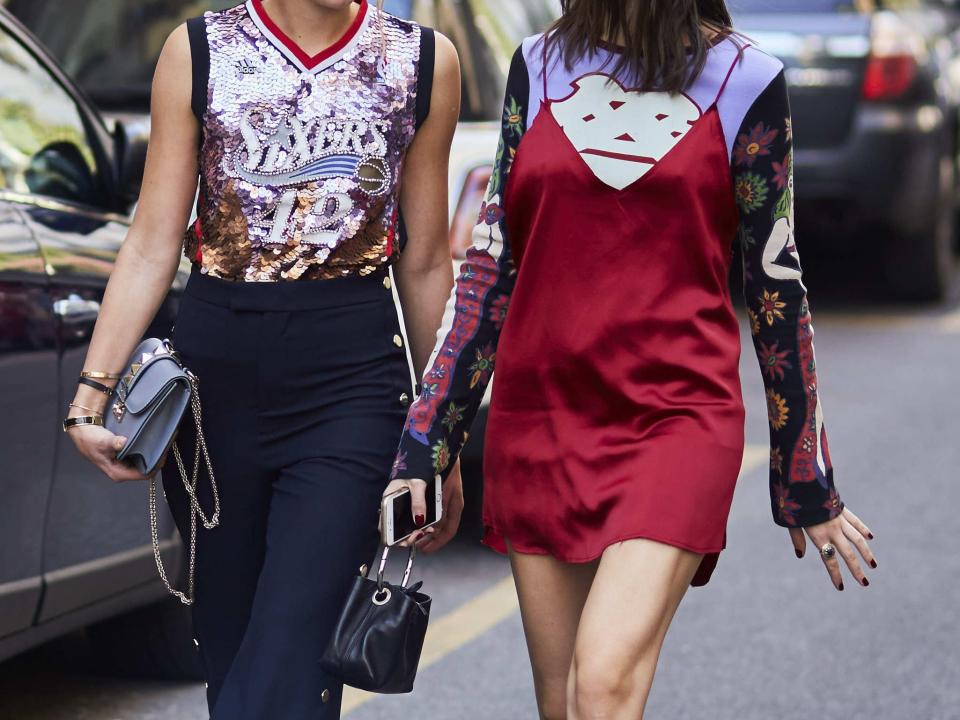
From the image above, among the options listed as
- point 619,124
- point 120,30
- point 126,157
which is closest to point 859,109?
point 120,30

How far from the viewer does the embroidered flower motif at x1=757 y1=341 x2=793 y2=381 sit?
2.88 metres

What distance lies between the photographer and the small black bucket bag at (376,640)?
282 cm

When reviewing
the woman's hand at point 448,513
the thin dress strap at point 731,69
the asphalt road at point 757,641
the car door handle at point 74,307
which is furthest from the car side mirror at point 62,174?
the thin dress strap at point 731,69

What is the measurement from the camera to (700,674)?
15.6ft

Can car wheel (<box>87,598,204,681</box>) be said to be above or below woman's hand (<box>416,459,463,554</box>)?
below

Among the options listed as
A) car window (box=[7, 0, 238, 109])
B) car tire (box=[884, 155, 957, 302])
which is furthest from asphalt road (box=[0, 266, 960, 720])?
car tire (box=[884, 155, 957, 302])

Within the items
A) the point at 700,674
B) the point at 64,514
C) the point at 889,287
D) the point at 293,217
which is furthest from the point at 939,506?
the point at 889,287

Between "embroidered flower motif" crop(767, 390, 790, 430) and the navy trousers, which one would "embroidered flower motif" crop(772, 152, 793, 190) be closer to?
"embroidered flower motif" crop(767, 390, 790, 430)

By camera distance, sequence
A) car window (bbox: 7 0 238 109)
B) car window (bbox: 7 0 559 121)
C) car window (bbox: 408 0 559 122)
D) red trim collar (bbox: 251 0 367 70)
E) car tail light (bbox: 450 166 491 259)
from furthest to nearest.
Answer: car window (bbox: 7 0 238 109)
car window (bbox: 7 0 559 121)
car window (bbox: 408 0 559 122)
car tail light (bbox: 450 166 491 259)
red trim collar (bbox: 251 0 367 70)

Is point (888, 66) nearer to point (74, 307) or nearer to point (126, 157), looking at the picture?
point (126, 157)

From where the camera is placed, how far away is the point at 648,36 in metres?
2.83

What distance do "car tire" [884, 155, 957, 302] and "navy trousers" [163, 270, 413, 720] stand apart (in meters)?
8.05

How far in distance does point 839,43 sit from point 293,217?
744 centimetres

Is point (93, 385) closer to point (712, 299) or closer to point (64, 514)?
point (64, 514)
